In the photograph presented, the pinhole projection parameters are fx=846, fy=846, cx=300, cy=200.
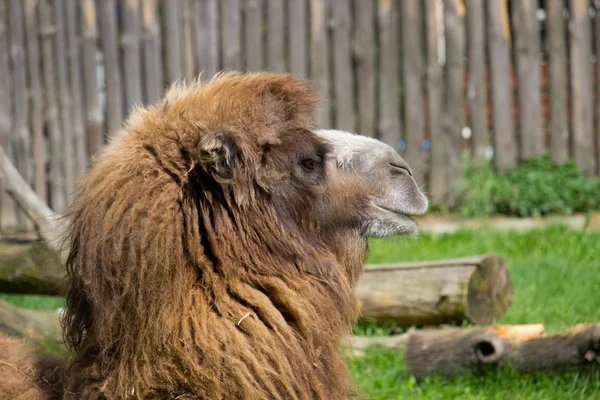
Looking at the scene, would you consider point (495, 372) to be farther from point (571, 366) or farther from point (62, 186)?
point (62, 186)

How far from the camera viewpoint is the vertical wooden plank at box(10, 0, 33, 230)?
11102mm

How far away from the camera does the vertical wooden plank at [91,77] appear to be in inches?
423

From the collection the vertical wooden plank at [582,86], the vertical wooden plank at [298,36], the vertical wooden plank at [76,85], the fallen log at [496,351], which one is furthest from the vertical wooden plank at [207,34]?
the fallen log at [496,351]

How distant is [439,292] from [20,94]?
7.50m

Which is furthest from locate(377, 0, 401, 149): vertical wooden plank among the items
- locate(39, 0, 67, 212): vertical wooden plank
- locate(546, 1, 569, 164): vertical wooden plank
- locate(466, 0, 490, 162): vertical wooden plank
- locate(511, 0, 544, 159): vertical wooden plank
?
locate(39, 0, 67, 212): vertical wooden plank

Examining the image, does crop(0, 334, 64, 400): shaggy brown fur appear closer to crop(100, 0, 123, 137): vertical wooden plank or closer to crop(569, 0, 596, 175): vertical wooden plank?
crop(569, 0, 596, 175): vertical wooden plank

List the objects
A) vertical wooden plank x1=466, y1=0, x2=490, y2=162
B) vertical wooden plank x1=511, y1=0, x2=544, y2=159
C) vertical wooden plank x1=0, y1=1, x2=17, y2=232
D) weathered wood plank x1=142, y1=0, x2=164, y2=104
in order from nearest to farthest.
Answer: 1. vertical wooden plank x1=511, y1=0, x2=544, y2=159
2. vertical wooden plank x1=466, y1=0, x2=490, y2=162
3. weathered wood plank x1=142, y1=0, x2=164, y2=104
4. vertical wooden plank x1=0, y1=1, x2=17, y2=232

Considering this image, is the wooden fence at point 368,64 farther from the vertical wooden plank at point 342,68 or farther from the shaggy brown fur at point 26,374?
the shaggy brown fur at point 26,374

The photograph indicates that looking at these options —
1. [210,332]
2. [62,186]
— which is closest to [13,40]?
[62,186]

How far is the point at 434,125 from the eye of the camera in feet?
31.8

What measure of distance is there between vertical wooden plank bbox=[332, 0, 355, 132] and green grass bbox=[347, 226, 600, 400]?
189 centimetres

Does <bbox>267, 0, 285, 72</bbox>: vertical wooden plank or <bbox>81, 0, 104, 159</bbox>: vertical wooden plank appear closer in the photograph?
<bbox>267, 0, 285, 72</bbox>: vertical wooden plank

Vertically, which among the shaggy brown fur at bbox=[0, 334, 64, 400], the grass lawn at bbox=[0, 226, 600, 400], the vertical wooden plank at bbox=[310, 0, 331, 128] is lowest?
the grass lawn at bbox=[0, 226, 600, 400]

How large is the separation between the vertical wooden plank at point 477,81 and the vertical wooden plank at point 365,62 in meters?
1.10
